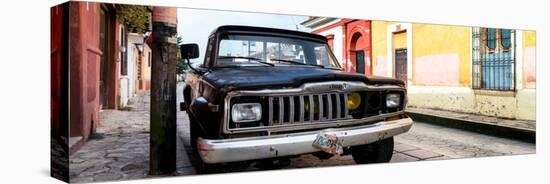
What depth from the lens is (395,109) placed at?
3.86 metres

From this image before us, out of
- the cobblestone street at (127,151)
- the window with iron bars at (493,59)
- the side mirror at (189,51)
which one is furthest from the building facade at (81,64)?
the window with iron bars at (493,59)

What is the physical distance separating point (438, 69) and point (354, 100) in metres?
1.85

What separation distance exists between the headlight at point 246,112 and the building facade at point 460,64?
1773 millimetres

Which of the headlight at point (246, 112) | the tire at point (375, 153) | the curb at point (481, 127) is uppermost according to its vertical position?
the headlight at point (246, 112)

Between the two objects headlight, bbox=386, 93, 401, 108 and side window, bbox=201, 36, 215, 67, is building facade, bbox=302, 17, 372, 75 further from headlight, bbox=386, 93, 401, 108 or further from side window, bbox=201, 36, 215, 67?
side window, bbox=201, 36, 215, 67

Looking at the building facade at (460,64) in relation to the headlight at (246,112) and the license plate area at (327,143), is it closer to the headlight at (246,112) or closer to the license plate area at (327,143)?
the license plate area at (327,143)

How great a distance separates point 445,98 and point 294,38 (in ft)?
7.21

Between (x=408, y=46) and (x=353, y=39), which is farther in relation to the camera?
(x=408, y=46)

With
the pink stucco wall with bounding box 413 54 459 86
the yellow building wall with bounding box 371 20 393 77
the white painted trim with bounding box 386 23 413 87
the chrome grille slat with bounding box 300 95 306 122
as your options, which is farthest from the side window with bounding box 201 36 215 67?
the pink stucco wall with bounding box 413 54 459 86

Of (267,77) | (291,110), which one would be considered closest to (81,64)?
(267,77)

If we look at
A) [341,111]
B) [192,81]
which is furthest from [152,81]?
[341,111]

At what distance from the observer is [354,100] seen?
11.8ft

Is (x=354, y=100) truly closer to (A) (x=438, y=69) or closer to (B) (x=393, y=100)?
(B) (x=393, y=100)

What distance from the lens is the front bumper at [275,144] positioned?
304 centimetres
